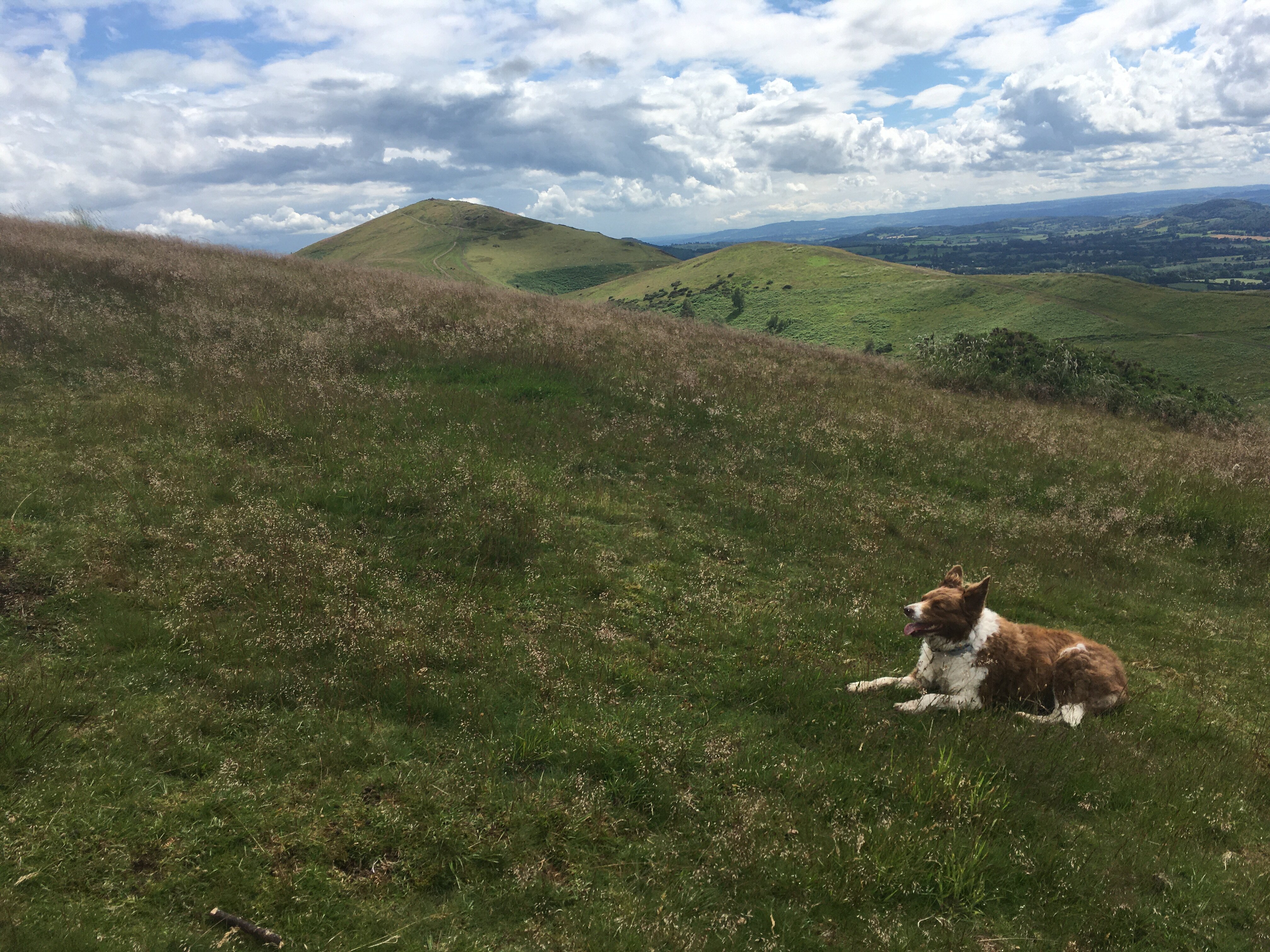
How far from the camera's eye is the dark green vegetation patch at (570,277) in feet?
420

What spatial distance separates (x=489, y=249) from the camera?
154m

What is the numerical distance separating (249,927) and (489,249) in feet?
543

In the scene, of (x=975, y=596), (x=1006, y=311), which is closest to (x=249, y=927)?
(x=975, y=596)

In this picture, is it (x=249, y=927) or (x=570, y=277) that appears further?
(x=570, y=277)

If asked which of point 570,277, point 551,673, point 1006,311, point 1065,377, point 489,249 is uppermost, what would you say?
point 489,249

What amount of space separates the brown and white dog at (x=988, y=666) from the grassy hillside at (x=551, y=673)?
307mm

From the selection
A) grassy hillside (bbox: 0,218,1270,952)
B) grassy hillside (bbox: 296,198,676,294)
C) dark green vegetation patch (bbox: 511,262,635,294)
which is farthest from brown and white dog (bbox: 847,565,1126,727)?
dark green vegetation patch (bbox: 511,262,635,294)

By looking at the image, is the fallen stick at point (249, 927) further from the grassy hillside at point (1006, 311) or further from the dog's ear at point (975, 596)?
the grassy hillside at point (1006, 311)

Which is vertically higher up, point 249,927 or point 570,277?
point 570,277

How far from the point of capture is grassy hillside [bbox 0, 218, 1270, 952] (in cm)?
455

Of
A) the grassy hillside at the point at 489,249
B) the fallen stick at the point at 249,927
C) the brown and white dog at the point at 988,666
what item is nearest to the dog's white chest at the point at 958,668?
the brown and white dog at the point at 988,666

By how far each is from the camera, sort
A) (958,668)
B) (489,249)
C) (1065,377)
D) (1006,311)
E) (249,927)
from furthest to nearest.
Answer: (489,249) → (1006,311) → (1065,377) → (958,668) → (249,927)

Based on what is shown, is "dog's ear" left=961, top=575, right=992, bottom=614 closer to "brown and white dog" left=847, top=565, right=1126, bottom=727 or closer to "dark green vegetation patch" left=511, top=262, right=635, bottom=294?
"brown and white dog" left=847, top=565, right=1126, bottom=727

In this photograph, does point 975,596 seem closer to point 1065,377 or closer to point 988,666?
point 988,666
